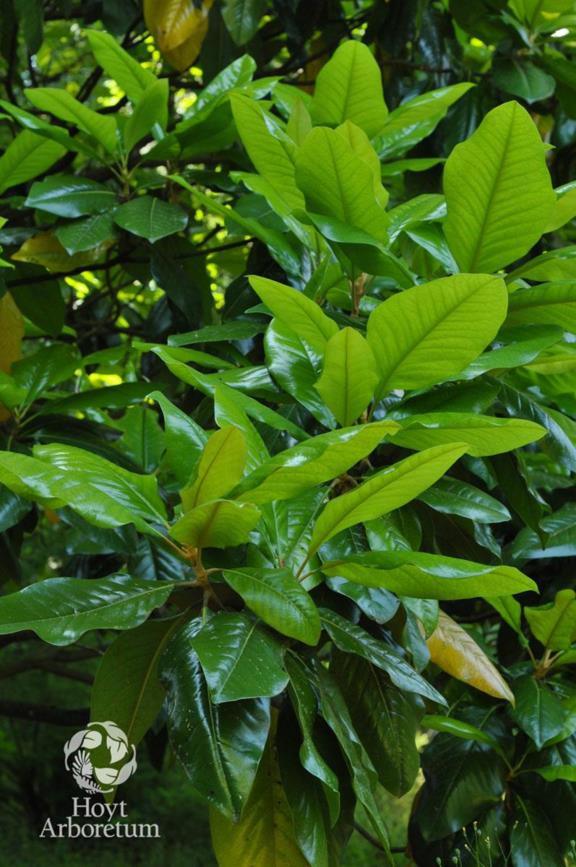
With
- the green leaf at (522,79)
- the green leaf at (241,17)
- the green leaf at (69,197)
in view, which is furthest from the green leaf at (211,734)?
the green leaf at (241,17)

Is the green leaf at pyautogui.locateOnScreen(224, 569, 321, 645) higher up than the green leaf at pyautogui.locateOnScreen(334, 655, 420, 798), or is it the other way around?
the green leaf at pyautogui.locateOnScreen(224, 569, 321, 645)

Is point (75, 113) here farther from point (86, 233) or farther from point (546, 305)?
point (546, 305)

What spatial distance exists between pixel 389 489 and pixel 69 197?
0.98 meters

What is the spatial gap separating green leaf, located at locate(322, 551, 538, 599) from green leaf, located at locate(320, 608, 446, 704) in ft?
0.28

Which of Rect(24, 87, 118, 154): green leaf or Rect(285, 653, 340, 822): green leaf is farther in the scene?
Rect(24, 87, 118, 154): green leaf

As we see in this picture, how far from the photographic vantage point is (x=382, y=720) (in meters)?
1.21

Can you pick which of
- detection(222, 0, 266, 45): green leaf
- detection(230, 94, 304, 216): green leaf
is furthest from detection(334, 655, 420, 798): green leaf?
detection(222, 0, 266, 45): green leaf

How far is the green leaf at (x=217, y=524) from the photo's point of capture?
99 cm

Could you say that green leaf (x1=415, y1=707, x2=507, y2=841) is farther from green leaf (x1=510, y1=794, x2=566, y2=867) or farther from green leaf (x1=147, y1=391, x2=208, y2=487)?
green leaf (x1=147, y1=391, x2=208, y2=487)

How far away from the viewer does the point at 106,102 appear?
4.14 metres

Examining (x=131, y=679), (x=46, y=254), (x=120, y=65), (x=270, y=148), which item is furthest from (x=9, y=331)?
(x=131, y=679)

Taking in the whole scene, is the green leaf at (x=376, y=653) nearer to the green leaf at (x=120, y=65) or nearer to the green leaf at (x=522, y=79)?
the green leaf at (x=120, y=65)

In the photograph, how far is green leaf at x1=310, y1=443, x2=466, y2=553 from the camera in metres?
0.98

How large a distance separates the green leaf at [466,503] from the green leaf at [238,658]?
270 mm
